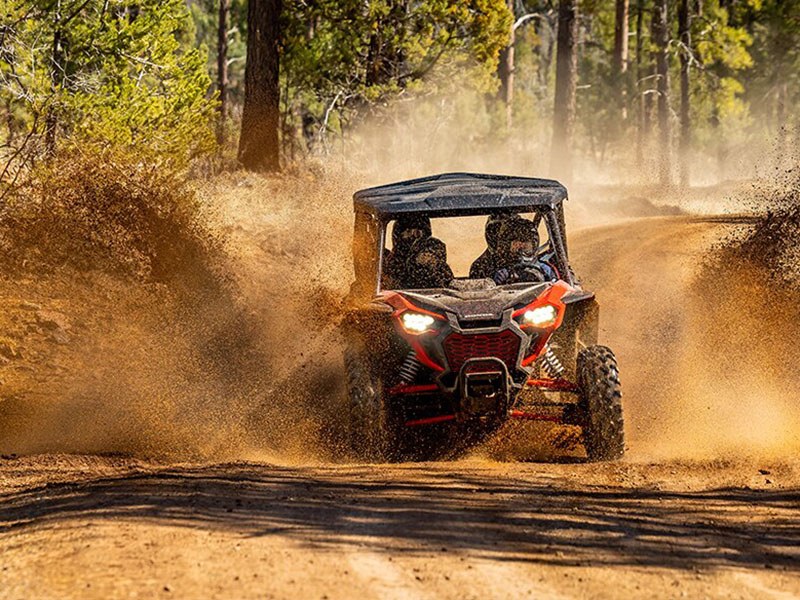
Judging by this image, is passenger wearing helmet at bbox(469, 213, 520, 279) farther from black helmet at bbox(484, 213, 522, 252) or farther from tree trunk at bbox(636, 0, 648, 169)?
tree trunk at bbox(636, 0, 648, 169)

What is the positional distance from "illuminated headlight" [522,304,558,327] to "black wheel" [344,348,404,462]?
1.22 metres

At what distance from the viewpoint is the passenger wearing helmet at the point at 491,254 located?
924cm

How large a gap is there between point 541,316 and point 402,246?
160cm

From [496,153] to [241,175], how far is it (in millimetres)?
18654

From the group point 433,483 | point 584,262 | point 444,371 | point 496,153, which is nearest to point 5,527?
point 433,483

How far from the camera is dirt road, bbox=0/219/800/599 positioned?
16.8 feet

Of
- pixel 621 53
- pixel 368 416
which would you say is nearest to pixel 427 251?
pixel 368 416

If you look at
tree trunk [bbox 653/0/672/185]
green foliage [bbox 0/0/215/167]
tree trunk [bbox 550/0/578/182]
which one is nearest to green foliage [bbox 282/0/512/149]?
tree trunk [bbox 550/0/578/182]

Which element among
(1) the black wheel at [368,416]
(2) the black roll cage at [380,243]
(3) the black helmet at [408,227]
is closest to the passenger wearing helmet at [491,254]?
(2) the black roll cage at [380,243]

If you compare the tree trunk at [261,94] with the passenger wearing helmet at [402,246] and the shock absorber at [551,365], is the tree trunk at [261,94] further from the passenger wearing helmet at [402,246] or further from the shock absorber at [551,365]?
the shock absorber at [551,365]

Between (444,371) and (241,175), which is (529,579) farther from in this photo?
(241,175)

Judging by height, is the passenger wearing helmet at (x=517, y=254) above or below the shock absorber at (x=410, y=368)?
above

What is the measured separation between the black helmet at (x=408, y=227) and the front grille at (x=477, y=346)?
4.97 feet

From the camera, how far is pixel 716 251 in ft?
53.4
